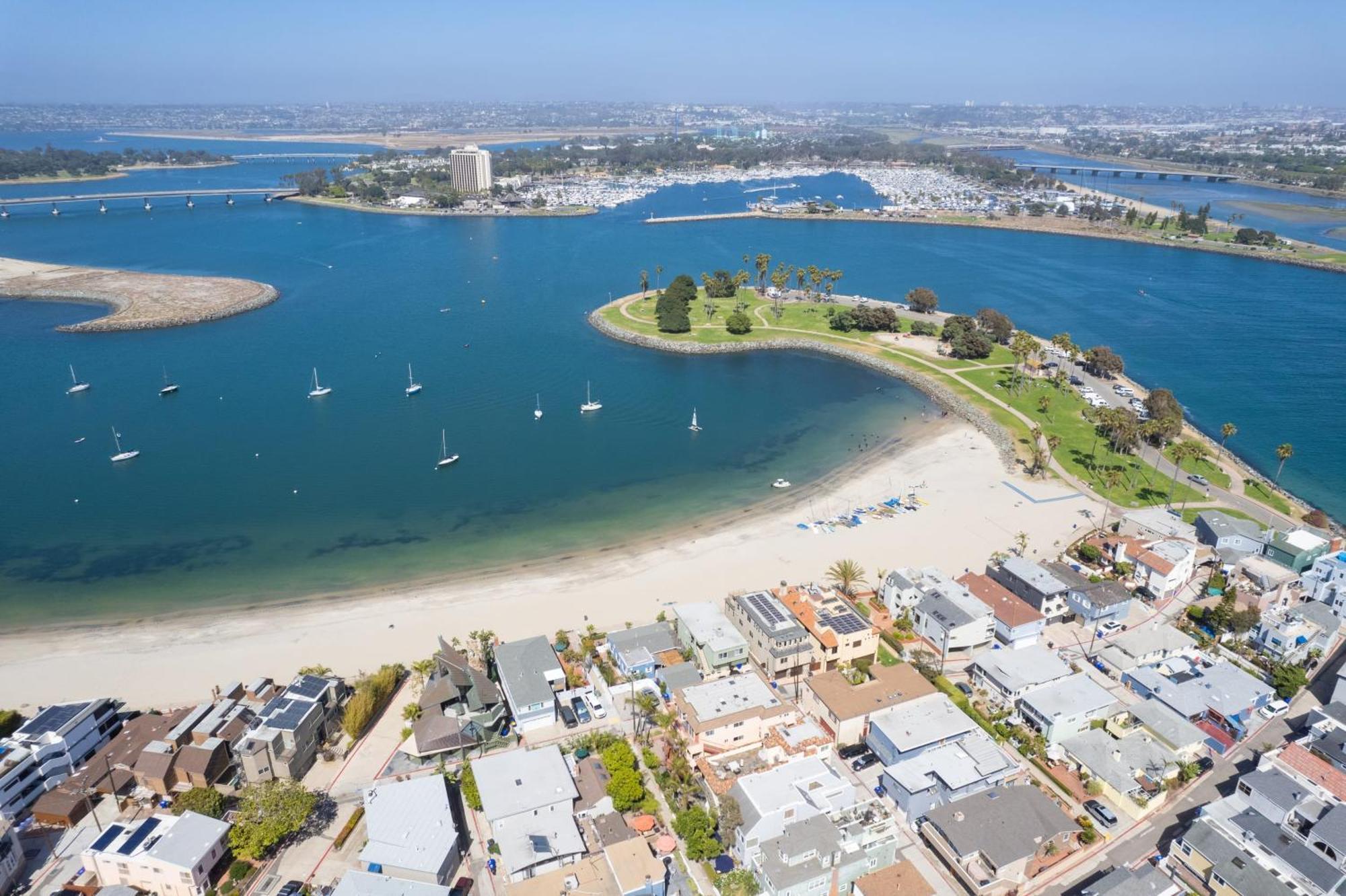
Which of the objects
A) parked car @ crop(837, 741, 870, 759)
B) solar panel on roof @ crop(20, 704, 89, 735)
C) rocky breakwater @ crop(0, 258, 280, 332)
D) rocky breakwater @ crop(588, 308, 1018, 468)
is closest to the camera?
solar panel on roof @ crop(20, 704, 89, 735)

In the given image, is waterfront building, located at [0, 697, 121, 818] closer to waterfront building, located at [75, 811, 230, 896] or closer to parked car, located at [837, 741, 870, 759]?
→ waterfront building, located at [75, 811, 230, 896]

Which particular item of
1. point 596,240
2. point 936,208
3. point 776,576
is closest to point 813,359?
point 776,576

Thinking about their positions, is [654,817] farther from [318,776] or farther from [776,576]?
[776,576]

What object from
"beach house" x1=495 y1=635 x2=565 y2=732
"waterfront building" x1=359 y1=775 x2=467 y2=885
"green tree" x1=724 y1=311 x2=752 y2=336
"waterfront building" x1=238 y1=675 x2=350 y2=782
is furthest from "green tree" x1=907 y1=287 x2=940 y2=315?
"waterfront building" x1=359 y1=775 x2=467 y2=885

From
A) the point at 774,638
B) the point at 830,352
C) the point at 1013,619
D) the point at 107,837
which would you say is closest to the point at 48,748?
the point at 107,837

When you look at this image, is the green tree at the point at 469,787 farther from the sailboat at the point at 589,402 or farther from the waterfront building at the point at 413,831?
the sailboat at the point at 589,402

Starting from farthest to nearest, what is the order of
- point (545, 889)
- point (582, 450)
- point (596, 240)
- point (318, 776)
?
point (596, 240) → point (582, 450) → point (318, 776) → point (545, 889)

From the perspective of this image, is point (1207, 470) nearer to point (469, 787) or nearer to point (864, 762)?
point (864, 762)
